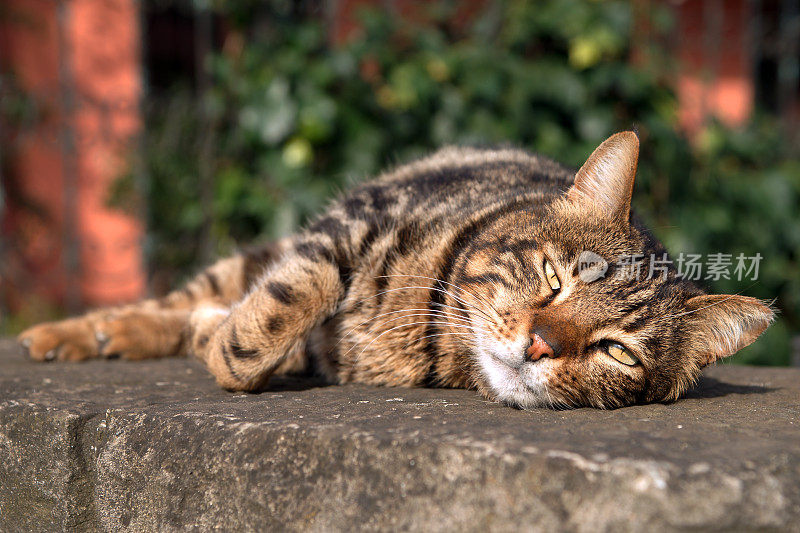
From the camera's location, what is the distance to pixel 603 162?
192cm

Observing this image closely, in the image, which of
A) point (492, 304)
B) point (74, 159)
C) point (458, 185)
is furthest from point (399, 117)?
point (492, 304)

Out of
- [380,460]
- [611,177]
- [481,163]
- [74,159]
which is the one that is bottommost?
[380,460]

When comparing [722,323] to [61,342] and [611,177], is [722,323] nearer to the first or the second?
[611,177]

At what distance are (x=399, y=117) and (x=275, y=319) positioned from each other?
8.20 ft

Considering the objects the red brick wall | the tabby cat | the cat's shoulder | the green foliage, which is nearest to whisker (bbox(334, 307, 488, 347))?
the tabby cat

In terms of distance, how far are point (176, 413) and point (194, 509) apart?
241 mm

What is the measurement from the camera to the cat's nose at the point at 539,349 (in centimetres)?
168

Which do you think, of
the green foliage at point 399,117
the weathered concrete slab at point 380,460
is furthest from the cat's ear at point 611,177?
the green foliage at point 399,117

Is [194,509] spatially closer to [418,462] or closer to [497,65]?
[418,462]

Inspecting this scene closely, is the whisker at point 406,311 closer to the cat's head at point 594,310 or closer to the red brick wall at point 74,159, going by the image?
the cat's head at point 594,310

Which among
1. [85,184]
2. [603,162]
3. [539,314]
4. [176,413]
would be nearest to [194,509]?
[176,413]

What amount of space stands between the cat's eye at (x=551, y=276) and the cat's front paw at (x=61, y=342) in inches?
64.4

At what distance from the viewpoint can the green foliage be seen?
394 centimetres

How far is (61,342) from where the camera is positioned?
99.8 inches
